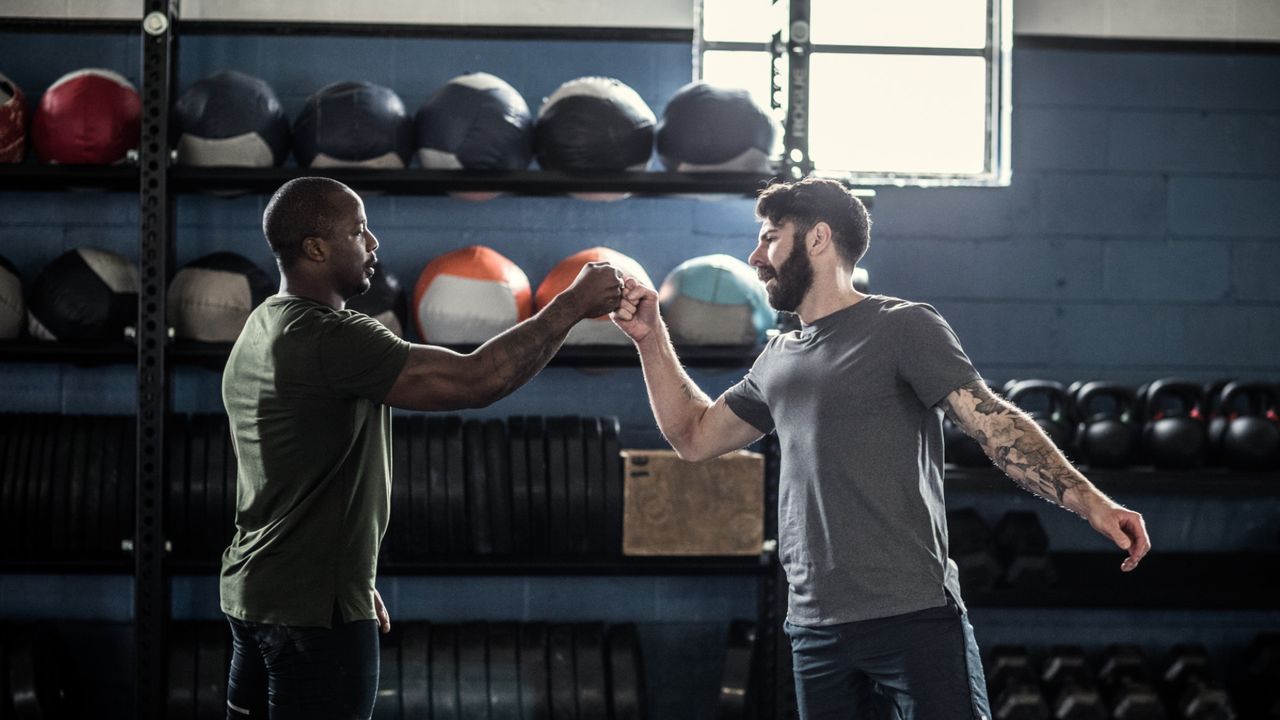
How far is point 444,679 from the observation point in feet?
11.6

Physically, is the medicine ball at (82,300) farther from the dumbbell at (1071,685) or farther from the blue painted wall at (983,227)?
the dumbbell at (1071,685)

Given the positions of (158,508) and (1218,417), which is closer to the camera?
(158,508)

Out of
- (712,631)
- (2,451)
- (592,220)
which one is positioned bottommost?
(712,631)

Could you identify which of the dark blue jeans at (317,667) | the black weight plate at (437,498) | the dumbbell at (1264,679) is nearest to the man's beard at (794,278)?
the dark blue jeans at (317,667)

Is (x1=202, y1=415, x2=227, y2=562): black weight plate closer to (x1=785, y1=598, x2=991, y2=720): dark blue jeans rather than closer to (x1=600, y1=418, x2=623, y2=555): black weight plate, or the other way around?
(x1=600, y1=418, x2=623, y2=555): black weight plate

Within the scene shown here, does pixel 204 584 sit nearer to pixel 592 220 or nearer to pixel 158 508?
pixel 158 508

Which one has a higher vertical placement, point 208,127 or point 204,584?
point 208,127

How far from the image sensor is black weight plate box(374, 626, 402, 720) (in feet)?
A: 11.4

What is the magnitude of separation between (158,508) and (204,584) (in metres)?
0.62

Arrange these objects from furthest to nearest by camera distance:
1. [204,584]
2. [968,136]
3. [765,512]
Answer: [968,136]
[204,584]
[765,512]

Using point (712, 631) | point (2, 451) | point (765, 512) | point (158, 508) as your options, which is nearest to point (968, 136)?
point (765, 512)

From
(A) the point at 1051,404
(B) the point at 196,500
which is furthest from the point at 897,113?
(B) the point at 196,500

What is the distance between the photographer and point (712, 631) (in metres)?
4.01

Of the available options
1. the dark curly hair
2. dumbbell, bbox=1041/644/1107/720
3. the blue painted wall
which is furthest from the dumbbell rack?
the dark curly hair
